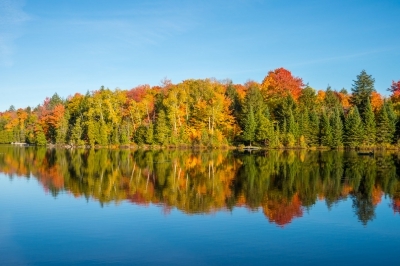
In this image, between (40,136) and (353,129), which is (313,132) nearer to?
(353,129)

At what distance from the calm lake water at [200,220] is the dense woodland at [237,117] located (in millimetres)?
42048

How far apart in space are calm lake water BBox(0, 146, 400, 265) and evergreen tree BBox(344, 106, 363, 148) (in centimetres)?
4123

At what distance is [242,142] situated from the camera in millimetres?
72562

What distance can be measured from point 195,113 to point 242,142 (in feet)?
32.7

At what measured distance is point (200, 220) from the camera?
637 inches

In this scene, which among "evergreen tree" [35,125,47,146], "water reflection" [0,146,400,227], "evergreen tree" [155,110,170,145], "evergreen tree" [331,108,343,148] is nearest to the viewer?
"water reflection" [0,146,400,227]

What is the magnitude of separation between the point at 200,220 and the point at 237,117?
59946 mm

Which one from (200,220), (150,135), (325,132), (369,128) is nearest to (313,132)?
(325,132)

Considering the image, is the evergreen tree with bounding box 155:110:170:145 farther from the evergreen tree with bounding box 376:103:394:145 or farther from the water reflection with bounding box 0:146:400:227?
the water reflection with bounding box 0:146:400:227

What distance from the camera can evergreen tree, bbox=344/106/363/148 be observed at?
68.1m

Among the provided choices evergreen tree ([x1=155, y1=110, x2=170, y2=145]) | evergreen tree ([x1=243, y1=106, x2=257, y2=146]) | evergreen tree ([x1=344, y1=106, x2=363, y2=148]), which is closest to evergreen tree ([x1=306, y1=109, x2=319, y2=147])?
evergreen tree ([x1=344, y1=106, x2=363, y2=148])

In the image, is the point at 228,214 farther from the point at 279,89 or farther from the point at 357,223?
the point at 279,89

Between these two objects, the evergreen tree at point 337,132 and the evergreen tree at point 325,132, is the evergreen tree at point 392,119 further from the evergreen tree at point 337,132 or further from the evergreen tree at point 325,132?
the evergreen tree at point 325,132

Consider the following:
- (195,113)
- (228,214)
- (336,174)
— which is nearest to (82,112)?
(195,113)
